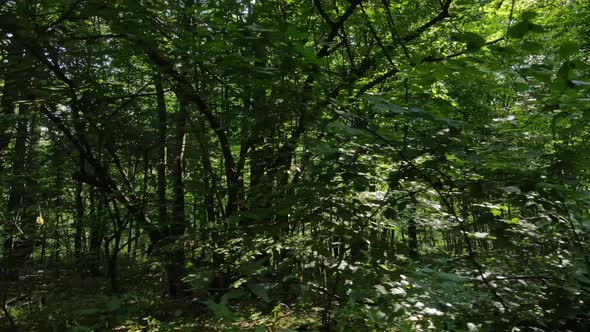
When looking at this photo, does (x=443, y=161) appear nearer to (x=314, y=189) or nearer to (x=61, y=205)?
(x=314, y=189)

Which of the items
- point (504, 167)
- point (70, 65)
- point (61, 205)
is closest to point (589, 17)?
point (504, 167)

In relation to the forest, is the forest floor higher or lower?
lower

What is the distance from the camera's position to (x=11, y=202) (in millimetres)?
6551

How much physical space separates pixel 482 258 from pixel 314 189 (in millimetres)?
1561

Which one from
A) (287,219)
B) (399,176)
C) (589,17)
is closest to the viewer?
(399,176)

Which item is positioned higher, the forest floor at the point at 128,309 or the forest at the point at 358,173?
the forest at the point at 358,173

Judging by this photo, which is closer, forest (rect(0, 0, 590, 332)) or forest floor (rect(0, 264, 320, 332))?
forest (rect(0, 0, 590, 332))

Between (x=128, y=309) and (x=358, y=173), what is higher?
(x=358, y=173)

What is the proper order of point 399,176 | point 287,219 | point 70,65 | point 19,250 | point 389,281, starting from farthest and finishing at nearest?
point 19,250
point 70,65
point 287,219
point 389,281
point 399,176

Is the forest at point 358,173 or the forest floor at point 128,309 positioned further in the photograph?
the forest floor at point 128,309

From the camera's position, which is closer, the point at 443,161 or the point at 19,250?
the point at 443,161

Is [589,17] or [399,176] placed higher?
[589,17]

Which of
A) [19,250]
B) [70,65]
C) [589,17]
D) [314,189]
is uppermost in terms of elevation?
[589,17]

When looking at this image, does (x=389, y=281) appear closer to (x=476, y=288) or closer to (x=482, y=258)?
(x=476, y=288)
